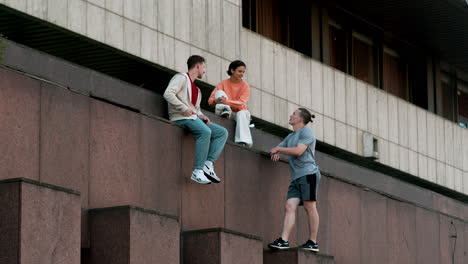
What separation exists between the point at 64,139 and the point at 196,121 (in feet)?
7.86

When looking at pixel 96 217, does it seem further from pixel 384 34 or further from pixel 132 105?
pixel 384 34

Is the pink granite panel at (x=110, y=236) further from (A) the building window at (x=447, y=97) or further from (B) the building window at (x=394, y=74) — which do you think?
(A) the building window at (x=447, y=97)

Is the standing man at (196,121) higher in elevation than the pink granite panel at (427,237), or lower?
higher

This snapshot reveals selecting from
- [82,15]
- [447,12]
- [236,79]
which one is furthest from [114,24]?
[447,12]

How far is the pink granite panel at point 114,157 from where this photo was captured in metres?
16.5

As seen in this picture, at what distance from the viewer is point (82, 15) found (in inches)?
849

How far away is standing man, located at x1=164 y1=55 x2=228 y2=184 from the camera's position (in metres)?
18.0

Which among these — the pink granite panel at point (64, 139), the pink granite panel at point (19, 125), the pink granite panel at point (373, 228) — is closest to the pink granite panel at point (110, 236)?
the pink granite panel at point (64, 139)

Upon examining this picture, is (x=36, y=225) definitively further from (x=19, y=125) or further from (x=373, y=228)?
(x=373, y=228)

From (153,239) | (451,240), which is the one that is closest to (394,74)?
(451,240)

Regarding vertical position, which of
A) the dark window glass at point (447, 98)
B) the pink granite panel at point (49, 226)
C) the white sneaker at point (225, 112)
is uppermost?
the dark window glass at point (447, 98)

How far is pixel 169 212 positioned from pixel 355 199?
470 centimetres

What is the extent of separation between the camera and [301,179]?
1875cm

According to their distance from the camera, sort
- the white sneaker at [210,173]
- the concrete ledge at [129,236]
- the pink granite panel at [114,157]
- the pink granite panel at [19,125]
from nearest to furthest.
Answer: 1. the pink granite panel at [19,125]
2. the concrete ledge at [129,236]
3. the pink granite panel at [114,157]
4. the white sneaker at [210,173]
